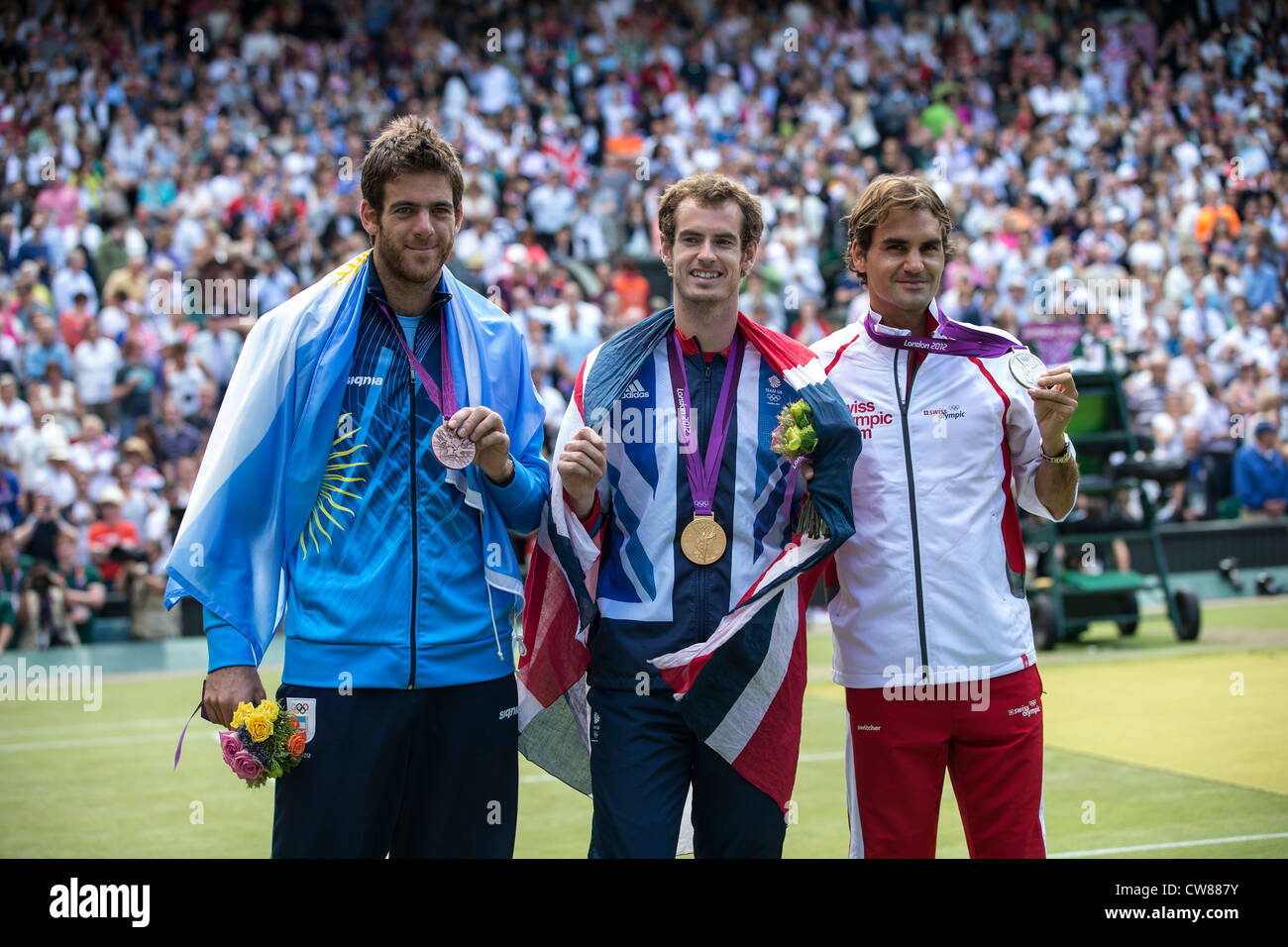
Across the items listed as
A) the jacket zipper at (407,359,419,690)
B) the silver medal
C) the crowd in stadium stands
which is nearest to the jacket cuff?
the jacket zipper at (407,359,419,690)

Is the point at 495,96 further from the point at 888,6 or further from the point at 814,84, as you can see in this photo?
the point at 888,6

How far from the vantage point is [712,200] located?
429 cm

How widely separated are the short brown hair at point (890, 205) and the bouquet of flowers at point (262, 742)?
2.35m

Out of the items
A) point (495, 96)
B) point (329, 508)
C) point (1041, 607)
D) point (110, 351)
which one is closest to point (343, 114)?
point (495, 96)

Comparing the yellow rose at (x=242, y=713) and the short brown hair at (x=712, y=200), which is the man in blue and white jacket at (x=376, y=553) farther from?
the short brown hair at (x=712, y=200)

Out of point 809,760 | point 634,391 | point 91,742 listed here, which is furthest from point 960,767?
point 91,742

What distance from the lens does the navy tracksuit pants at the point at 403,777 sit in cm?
387

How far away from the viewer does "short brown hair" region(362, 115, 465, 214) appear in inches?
161

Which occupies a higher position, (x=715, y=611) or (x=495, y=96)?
(x=495, y=96)

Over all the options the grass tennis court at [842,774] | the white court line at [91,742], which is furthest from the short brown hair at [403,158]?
the white court line at [91,742]

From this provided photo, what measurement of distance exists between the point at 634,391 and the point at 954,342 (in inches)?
41.8

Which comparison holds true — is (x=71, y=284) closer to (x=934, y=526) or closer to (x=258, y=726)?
(x=258, y=726)
